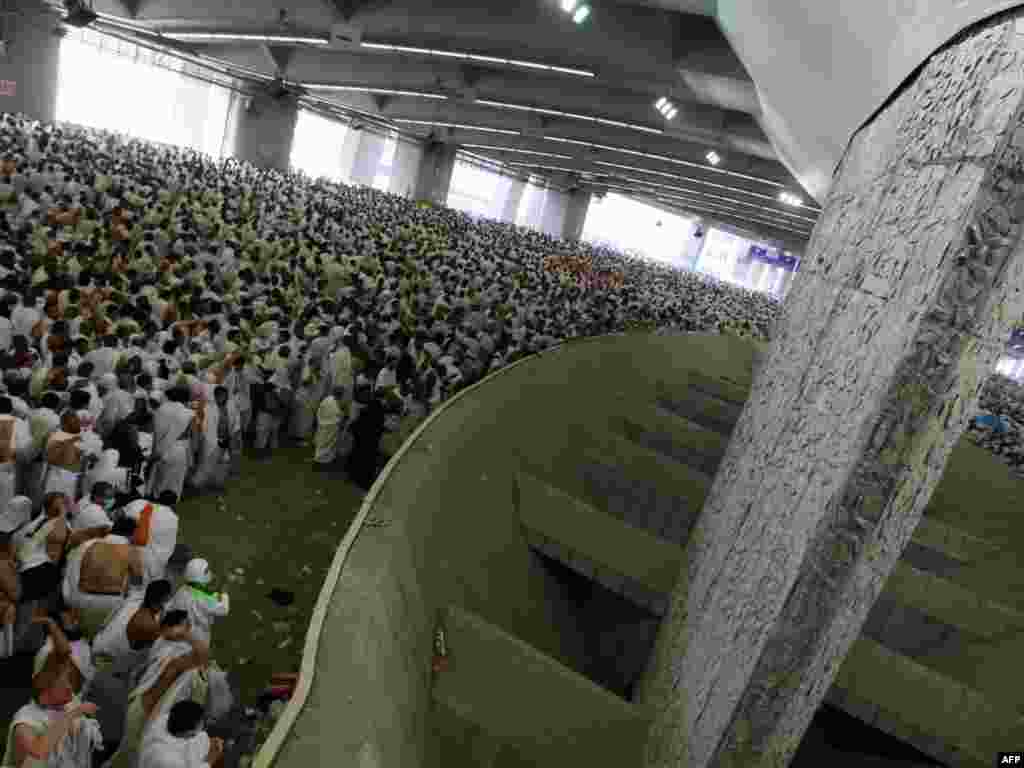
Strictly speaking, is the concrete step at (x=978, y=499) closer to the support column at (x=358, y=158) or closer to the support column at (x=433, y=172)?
the support column at (x=433, y=172)

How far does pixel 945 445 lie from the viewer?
2.88 m

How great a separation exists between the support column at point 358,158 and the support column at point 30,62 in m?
21.6

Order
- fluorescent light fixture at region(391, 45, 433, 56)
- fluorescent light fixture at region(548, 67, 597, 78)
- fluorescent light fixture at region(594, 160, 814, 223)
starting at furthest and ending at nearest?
fluorescent light fixture at region(594, 160, 814, 223)
fluorescent light fixture at region(391, 45, 433, 56)
fluorescent light fixture at region(548, 67, 597, 78)

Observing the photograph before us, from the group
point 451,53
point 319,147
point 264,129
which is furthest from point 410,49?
point 319,147

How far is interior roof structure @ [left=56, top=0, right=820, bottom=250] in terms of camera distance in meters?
14.4

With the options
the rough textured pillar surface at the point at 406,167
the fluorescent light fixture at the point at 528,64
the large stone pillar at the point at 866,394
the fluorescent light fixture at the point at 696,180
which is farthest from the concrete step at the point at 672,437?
the rough textured pillar surface at the point at 406,167

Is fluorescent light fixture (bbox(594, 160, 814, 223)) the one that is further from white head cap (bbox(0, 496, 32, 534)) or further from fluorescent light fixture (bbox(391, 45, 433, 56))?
white head cap (bbox(0, 496, 32, 534))

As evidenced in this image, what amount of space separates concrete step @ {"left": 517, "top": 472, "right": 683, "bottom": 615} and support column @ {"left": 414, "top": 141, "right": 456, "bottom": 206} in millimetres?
32075

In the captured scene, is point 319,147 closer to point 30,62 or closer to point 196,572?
point 30,62

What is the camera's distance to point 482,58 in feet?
59.3

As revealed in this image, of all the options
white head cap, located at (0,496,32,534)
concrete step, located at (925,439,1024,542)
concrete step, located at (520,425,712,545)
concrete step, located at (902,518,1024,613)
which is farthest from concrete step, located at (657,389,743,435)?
white head cap, located at (0,496,32,534)

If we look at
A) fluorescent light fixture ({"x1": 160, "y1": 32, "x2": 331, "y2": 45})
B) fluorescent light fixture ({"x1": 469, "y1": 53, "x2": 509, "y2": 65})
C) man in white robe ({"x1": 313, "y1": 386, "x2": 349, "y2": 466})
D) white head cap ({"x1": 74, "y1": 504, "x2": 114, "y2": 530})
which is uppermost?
fluorescent light fixture ({"x1": 469, "y1": 53, "x2": 509, "y2": 65})

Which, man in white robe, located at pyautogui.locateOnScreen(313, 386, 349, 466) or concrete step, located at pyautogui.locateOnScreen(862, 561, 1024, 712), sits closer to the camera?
concrete step, located at pyautogui.locateOnScreen(862, 561, 1024, 712)

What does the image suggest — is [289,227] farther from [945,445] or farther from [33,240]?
[945,445]
